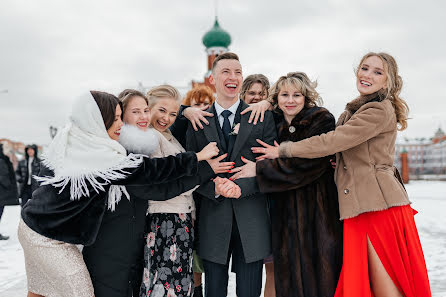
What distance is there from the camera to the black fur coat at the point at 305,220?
8.50 ft

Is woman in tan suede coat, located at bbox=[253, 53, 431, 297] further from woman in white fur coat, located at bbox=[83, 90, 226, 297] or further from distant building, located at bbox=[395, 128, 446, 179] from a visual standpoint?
distant building, located at bbox=[395, 128, 446, 179]

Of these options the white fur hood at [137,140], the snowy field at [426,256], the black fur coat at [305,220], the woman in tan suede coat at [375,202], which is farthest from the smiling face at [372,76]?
the snowy field at [426,256]

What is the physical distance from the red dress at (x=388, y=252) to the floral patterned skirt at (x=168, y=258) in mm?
1168

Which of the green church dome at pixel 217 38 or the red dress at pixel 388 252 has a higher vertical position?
the green church dome at pixel 217 38

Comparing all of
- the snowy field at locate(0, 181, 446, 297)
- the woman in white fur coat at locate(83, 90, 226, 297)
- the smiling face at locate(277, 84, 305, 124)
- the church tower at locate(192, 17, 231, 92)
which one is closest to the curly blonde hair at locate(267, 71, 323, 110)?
the smiling face at locate(277, 84, 305, 124)

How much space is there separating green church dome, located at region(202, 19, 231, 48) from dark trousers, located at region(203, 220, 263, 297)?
1223 inches

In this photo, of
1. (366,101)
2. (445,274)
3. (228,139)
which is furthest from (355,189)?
(445,274)

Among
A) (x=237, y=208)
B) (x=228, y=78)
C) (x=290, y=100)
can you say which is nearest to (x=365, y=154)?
(x=290, y=100)

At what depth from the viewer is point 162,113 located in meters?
2.91

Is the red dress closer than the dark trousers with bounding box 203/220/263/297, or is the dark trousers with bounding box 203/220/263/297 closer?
the red dress

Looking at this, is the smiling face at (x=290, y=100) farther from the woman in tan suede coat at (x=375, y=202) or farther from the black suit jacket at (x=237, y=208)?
the woman in tan suede coat at (x=375, y=202)

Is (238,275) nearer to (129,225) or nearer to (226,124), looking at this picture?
(129,225)

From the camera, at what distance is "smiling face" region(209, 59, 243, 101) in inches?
111

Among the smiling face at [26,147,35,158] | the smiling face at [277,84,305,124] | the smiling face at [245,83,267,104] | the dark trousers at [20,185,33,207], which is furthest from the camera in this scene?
the smiling face at [26,147,35,158]
